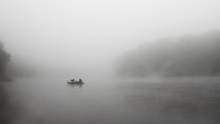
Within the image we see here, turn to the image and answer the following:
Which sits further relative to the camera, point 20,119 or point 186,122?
point 20,119

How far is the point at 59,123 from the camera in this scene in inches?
799

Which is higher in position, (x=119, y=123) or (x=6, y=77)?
(x=6, y=77)

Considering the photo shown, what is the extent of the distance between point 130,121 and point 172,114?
291 inches

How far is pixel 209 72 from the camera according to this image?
197m

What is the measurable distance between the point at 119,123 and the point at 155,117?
224 inches

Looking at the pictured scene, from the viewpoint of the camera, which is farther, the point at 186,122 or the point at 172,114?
the point at 172,114

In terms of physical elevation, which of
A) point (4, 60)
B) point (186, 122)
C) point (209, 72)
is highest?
point (4, 60)

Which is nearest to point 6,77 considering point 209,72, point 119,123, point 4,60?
point 4,60

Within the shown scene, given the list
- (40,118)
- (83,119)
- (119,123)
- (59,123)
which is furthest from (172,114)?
(40,118)

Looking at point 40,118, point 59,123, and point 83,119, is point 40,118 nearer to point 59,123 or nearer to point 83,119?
point 59,123

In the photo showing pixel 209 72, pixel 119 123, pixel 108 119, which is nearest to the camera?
pixel 119 123

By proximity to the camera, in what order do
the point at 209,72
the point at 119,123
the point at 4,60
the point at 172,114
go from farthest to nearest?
the point at 209,72 < the point at 4,60 < the point at 172,114 < the point at 119,123

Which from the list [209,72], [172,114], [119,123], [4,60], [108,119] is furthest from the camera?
[209,72]

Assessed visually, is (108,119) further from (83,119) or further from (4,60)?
(4,60)
